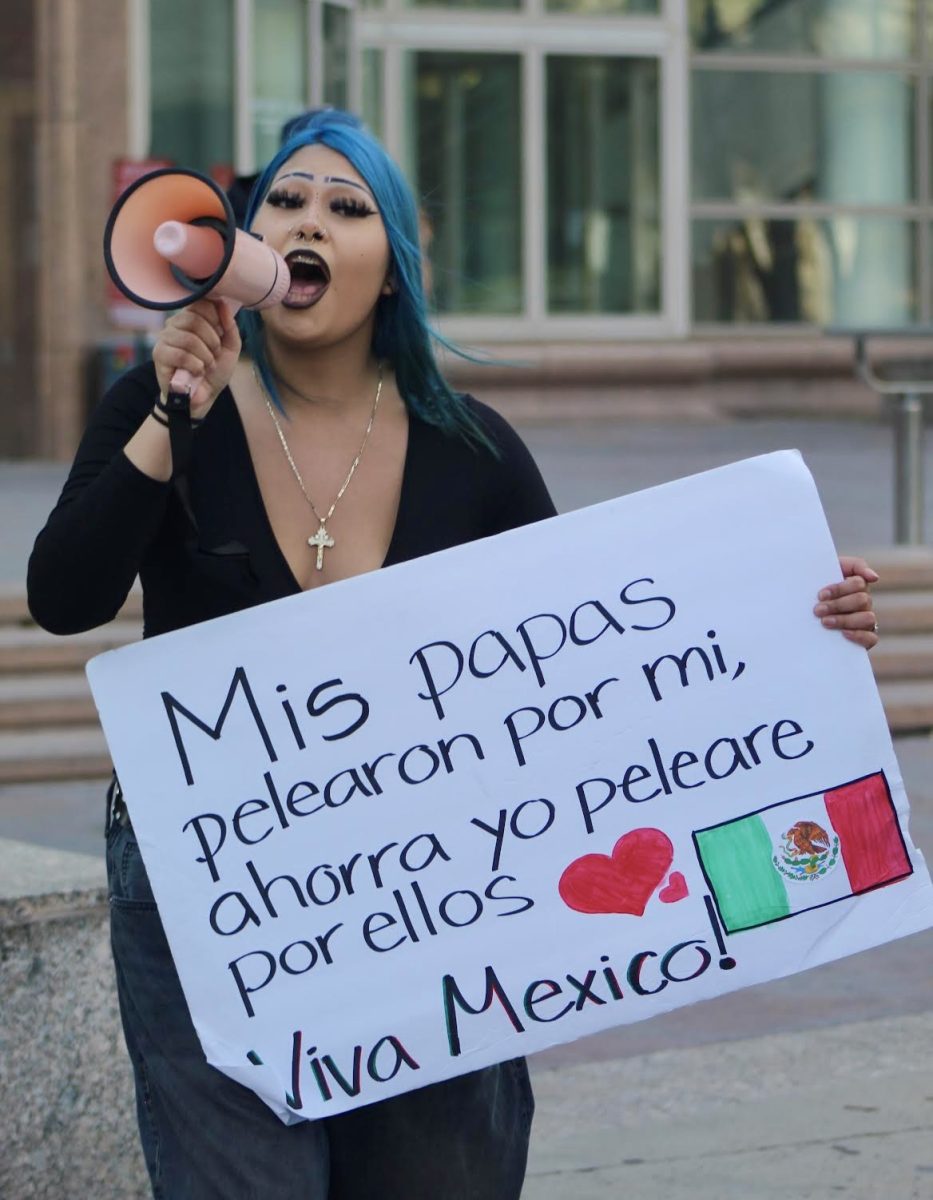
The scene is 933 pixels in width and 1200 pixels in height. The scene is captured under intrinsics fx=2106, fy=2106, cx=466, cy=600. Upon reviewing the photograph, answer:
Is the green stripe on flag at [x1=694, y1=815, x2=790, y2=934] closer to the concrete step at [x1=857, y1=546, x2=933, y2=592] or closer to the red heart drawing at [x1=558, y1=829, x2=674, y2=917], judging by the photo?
the red heart drawing at [x1=558, y1=829, x2=674, y2=917]

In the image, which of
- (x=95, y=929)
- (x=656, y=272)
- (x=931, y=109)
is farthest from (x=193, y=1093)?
(x=931, y=109)

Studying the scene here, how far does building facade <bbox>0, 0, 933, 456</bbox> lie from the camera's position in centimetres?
1786

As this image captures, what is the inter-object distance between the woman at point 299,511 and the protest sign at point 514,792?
0.21ft

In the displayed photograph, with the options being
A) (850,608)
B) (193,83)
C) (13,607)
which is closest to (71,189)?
(193,83)

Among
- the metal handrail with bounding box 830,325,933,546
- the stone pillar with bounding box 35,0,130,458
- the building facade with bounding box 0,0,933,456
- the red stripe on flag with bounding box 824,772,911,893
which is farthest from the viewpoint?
the building facade with bounding box 0,0,933,456

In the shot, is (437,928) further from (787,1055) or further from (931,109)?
(931,109)

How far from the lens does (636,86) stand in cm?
1866

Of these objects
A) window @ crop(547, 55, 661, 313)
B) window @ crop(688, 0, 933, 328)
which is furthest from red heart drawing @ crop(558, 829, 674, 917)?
window @ crop(688, 0, 933, 328)

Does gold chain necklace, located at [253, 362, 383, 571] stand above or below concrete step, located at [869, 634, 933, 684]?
above

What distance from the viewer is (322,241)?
2.46 m

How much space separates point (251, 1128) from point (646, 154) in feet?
56.1

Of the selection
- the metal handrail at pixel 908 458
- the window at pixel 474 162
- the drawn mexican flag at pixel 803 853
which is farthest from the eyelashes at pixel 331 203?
the window at pixel 474 162

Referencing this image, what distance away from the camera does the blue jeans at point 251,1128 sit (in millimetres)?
2408

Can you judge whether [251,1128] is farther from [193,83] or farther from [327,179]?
[193,83]
